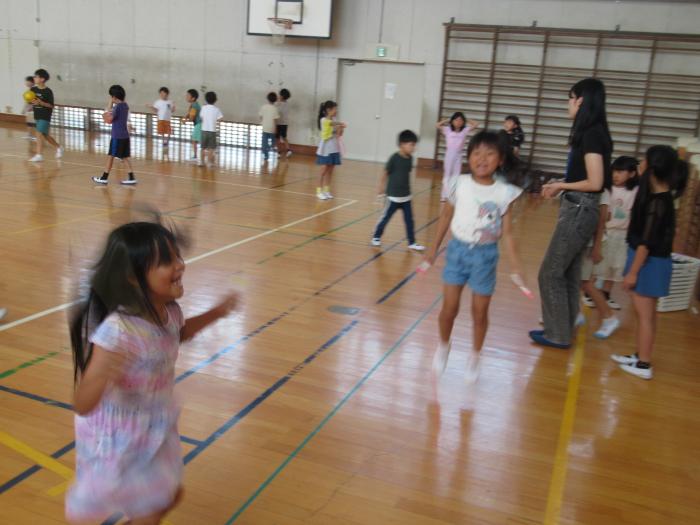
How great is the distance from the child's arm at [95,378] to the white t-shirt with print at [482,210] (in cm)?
251

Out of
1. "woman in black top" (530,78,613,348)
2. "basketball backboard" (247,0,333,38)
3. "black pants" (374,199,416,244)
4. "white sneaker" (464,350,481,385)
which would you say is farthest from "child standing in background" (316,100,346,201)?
"basketball backboard" (247,0,333,38)

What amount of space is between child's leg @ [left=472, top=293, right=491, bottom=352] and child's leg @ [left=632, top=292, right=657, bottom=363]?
Result: 106cm

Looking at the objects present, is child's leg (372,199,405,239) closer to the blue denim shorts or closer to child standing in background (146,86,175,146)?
the blue denim shorts

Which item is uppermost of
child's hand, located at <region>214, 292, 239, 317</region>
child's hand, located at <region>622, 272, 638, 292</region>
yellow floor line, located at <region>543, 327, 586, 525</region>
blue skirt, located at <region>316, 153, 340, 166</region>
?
blue skirt, located at <region>316, 153, 340, 166</region>

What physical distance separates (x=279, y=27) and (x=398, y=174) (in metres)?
10.5

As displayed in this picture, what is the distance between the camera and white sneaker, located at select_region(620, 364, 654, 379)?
13.9 ft

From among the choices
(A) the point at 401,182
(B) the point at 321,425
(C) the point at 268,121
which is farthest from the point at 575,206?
(C) the point at 268,121

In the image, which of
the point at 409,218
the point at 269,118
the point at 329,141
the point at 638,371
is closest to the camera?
the point at 638,371

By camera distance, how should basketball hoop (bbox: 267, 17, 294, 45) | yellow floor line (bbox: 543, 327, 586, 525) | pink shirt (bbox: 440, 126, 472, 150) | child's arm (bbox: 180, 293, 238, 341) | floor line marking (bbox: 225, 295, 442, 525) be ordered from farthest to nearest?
basketball hoop (bbox: 267, 17, 294, 45), pink shirt (bbox: 440, 126, 472, 150), yellow floor line (bbox: 543, 327, 586, 525), floor line marking (bbox: 225, 295, 442, 525), child's arm (bbox: 180, 293, 238, 341)

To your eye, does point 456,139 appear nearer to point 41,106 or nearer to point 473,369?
point 473,369

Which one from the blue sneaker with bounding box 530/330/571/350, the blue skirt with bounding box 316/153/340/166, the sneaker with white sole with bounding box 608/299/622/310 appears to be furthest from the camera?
the blue skirt with bounding box 316/153/340/166

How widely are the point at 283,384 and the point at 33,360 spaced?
4.99ft

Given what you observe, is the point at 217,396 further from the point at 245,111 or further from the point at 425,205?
the point at 245,111

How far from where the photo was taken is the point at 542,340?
4.73 metres
